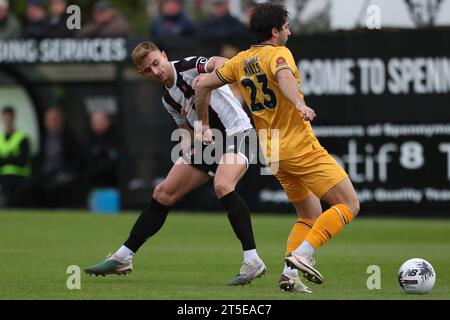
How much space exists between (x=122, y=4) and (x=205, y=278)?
72.7ft

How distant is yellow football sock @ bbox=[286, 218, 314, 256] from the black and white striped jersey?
3.87 ft

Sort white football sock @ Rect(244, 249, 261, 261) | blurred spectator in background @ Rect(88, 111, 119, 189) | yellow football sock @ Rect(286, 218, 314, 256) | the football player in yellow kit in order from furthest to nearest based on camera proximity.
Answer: blurred spectator in background @ Rect(88, 111, 119, 189) → white football sock @ Rect(244, 249, 261, 261) → yellow football sock @ Rect(286, 218, 314, 256) → the football player in yellow kit

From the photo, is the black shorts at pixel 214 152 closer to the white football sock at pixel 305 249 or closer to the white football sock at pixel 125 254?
the white football sock at pixel 125 254

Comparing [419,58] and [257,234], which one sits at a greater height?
[419,58]

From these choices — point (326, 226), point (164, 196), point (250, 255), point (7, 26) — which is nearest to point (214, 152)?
point (164, 196)

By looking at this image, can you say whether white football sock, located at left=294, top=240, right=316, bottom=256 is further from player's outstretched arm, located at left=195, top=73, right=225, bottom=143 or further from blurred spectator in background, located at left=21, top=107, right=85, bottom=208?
blurred spectator in background, located at left=21, top=107, right=85, bottom=208

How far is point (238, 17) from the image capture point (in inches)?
792

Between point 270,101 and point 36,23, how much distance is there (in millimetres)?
12498

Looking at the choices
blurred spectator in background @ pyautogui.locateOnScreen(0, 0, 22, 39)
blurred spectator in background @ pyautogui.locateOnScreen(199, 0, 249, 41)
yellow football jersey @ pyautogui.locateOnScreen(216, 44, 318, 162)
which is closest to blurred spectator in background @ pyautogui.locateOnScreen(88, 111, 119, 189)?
blurred spectator in background @ pyautogui.locateOnScreen(0, 0, 22, 39)

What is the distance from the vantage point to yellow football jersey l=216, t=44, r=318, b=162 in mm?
8852

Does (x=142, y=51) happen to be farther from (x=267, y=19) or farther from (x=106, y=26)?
(x=106, y=26)

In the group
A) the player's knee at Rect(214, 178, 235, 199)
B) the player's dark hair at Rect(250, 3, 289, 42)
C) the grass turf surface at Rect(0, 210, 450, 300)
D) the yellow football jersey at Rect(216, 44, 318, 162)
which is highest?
the player's dark hair at Rect(250, 3, 289, 42)
